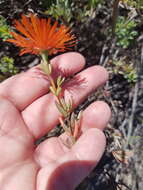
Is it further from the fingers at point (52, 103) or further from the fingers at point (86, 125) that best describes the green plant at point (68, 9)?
the fingers at point (86, 125)

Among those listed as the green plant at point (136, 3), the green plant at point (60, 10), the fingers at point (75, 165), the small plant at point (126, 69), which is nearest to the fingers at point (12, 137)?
the fingers at point (75, 165)

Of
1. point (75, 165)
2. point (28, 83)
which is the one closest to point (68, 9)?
point (28, 83)

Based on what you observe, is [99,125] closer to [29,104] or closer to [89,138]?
[89,138]

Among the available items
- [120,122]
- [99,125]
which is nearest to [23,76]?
[99,125]

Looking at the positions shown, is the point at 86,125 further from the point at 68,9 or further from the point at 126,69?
the point at 68,9

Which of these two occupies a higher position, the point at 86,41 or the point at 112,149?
the point at 86,41
